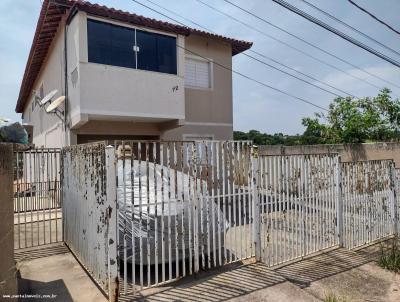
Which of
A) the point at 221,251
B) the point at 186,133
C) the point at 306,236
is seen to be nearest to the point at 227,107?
the point at 186,133

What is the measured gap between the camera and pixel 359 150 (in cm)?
1255

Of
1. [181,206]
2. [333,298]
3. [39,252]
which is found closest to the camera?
[333,298]

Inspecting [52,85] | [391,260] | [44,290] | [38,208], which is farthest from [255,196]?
[52,85]

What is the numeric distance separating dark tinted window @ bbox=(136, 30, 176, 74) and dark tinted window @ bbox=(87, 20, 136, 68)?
0.83 ft

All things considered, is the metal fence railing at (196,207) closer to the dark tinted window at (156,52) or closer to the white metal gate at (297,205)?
the white metal gate at (297,205)

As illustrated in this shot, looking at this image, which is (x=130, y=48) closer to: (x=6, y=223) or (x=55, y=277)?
(x=55, y=277)

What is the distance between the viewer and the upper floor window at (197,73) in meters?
11.9

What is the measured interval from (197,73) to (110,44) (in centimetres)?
391

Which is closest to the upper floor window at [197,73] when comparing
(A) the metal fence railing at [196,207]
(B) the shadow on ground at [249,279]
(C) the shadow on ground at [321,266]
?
(A) the metal fence railing at [196,207]

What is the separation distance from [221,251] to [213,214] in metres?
0.69

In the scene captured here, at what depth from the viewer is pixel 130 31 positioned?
941 centimetres

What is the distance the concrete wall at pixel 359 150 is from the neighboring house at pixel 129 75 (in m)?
2.36

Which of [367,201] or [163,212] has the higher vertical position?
[163,212]

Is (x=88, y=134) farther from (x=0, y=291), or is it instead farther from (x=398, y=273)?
(x=398, y=273)
